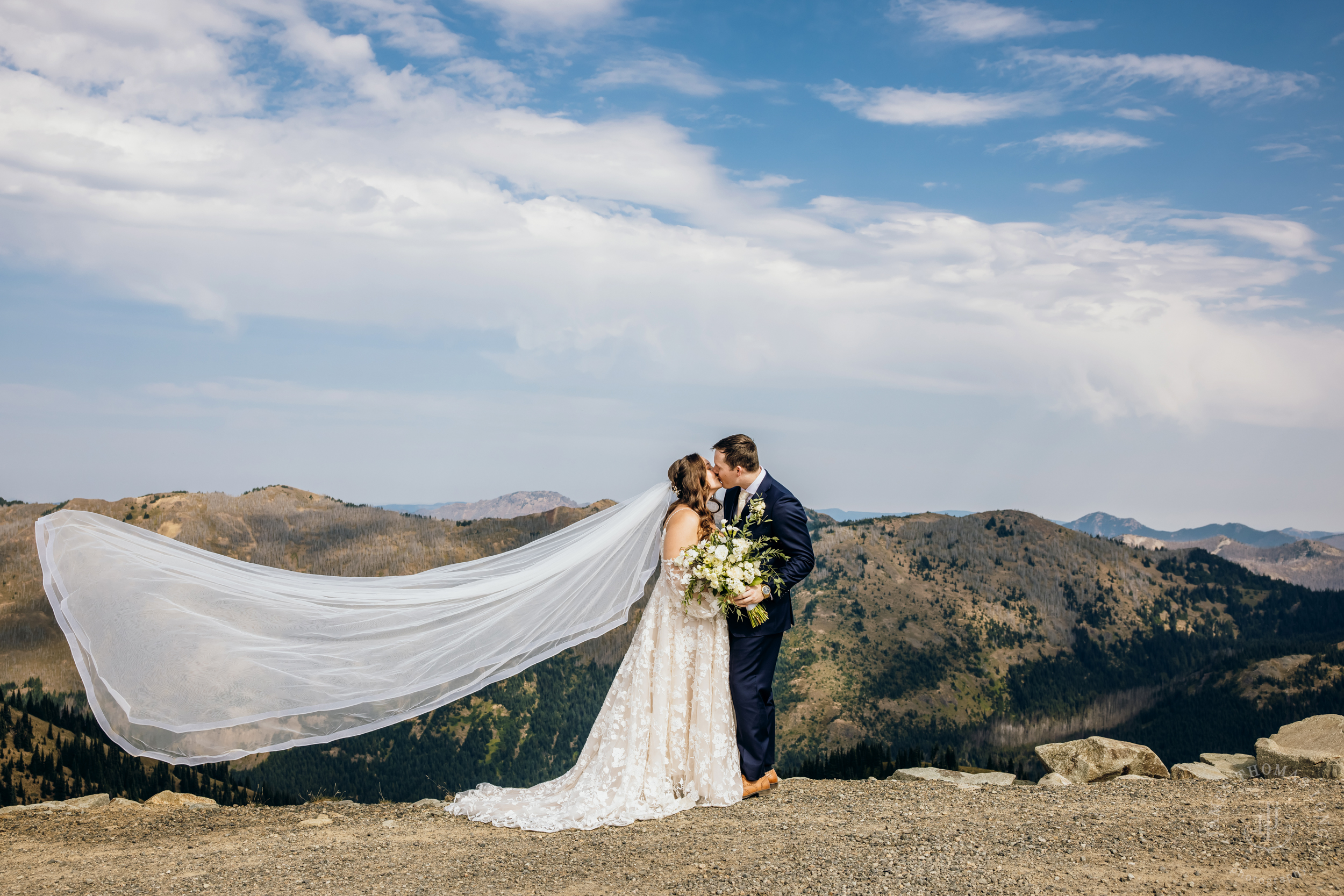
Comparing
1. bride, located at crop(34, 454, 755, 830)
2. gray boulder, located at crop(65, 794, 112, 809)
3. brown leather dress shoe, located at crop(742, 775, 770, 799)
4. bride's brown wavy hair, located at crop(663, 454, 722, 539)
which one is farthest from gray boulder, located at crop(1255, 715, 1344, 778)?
gray boulder, located at crop(65, 794, 112, 809)

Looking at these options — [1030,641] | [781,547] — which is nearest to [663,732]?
[781,547]

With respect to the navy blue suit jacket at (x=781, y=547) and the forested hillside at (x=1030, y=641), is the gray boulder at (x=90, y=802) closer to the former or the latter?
the navy blue suit jacket at (x=781, y=547)

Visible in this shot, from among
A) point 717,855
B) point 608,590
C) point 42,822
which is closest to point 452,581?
point 608,590

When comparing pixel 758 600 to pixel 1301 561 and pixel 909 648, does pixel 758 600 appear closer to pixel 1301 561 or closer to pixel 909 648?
pixel 909 648

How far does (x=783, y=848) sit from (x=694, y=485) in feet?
11.5

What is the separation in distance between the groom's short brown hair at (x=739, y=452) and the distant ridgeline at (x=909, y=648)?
43.3 metres

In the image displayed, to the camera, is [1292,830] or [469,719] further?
[469,719]

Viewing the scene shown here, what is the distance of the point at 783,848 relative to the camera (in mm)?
7398

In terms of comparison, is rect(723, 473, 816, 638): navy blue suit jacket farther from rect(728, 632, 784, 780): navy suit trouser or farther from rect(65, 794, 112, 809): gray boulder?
rect(65, 794, 112, 809): gray boulder

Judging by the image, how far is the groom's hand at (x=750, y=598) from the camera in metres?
8.55

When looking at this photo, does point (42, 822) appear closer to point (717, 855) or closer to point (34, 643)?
point (717, 855)

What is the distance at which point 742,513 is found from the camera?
9.01 meters

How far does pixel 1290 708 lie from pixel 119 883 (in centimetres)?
9043

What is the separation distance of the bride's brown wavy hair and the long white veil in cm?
92
